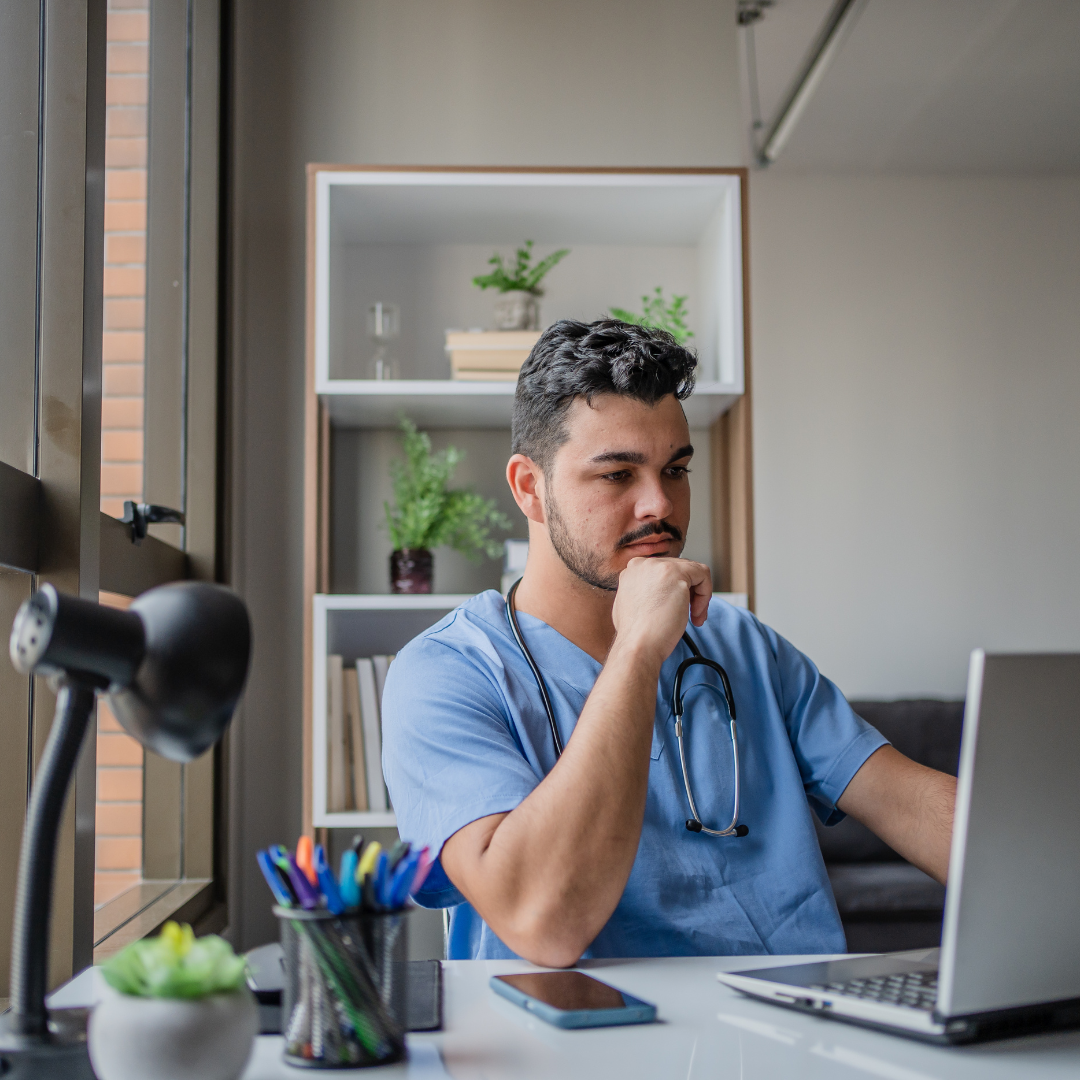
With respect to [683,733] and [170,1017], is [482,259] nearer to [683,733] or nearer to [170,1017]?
[683,733]

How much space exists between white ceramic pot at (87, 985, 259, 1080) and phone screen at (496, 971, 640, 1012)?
0.94ft

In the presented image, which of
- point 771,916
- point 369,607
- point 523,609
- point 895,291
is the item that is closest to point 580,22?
point 895,291

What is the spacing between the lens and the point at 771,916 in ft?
4.01

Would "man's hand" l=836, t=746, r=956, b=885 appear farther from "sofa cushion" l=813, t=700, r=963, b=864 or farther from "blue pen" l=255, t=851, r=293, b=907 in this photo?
"sofa cushion" l=813, t=700, r=963, b=864

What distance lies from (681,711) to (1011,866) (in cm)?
64

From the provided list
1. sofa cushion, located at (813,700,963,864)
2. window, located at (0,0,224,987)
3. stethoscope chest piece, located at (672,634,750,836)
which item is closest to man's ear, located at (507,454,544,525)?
stethoscope chest piece, located at (672,634,750,836)

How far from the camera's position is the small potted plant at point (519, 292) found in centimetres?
236

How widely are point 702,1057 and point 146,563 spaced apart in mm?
1508

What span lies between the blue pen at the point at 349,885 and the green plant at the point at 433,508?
168 centimetres

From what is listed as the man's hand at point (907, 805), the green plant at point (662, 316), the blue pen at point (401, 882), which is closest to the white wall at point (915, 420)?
the green plant at point (662, 316)

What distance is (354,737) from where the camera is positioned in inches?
86.7

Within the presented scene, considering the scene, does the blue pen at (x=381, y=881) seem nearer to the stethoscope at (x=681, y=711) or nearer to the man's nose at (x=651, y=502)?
the stethoscope at (x=681, y=711)

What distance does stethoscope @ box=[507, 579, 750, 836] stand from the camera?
1.24 meters

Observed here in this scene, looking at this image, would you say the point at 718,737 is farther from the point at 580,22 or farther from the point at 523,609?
the point at 580,22
